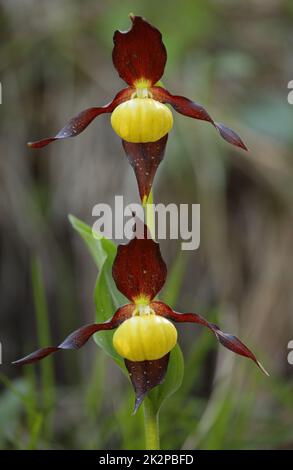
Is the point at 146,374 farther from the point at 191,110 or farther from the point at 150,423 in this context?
the point at 191,110

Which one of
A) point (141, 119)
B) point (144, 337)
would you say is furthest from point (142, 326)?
point (141, 119)

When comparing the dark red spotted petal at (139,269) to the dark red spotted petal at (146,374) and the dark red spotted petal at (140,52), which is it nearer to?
the dark red spotted petal at (146,374)

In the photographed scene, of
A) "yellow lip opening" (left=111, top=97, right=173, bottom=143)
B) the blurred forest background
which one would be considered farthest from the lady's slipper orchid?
the blurred forest background

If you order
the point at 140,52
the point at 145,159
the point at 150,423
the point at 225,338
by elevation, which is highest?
the point at 140,52

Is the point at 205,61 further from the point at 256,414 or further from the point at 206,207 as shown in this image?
the point at 256,414

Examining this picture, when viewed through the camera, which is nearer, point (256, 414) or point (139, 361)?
point (139, 361)

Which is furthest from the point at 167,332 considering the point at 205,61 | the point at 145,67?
the point at 205,61
